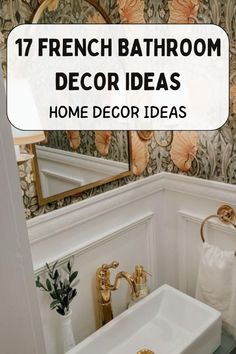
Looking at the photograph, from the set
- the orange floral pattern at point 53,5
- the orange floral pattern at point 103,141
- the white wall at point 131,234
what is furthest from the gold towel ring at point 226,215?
the orange floral pattern at point 53,5

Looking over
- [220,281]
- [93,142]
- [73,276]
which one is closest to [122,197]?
[93,142]

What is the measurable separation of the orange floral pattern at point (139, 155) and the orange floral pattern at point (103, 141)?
0.16m

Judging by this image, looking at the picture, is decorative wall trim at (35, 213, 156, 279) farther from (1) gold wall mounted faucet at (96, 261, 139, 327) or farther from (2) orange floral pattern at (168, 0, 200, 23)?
(2) orange floral pattern at (168, 0, 200, 23)

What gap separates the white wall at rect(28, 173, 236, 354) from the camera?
50.1 inches

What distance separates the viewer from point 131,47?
1.38m

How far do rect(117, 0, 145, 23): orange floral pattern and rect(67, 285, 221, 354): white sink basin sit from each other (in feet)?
3.96

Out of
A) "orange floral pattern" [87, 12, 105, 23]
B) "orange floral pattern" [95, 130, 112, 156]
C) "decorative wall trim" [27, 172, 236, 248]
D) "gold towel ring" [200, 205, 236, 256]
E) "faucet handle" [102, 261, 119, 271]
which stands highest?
"orange floral pattern" [87, 12, 105, 23]

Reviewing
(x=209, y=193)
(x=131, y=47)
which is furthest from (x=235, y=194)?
(x=131, y=47)

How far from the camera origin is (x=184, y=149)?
1.52m

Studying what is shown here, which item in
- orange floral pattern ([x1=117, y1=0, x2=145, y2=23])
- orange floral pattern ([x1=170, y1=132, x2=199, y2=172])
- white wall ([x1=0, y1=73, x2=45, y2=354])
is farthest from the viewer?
orange floral pattern ([x1=170, y1=132, x2=199, y2=172])

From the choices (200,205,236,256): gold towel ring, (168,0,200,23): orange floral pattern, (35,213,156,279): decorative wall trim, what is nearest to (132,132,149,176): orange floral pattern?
(35,213,156,279): decorative wall trim

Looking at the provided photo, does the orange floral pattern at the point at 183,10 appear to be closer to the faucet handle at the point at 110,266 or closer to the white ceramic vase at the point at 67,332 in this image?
the faucet handle at the point at 110,266

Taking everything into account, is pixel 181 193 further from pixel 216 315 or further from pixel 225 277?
pixel 216 315

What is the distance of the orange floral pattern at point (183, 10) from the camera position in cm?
132
